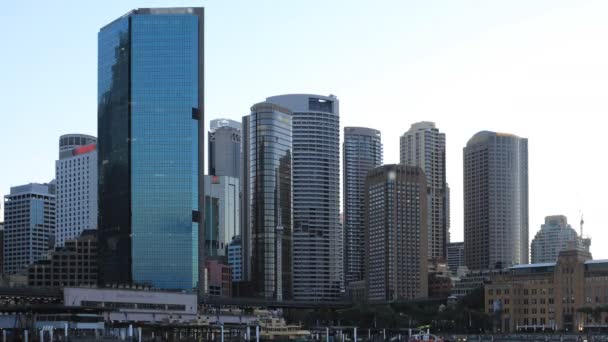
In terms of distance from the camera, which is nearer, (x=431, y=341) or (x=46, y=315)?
(x=46, y=315)

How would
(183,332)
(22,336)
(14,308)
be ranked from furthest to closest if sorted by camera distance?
(183,332)
(14,308)
(22,336)

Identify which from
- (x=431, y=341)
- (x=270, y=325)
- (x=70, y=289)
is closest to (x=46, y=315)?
(x=70, y=289)

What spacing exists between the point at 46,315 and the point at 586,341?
105486 millimetres

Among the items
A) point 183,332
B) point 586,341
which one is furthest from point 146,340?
point 586,341

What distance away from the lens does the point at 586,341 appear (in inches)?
7820

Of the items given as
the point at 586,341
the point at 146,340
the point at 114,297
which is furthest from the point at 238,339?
the point at 586,341

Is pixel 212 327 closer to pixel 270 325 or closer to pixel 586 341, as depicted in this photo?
pixel 270 325

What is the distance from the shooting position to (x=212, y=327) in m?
179

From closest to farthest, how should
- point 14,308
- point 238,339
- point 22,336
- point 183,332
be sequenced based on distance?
point 22,336 → point 14,308 → point 238,339 → point 183,332

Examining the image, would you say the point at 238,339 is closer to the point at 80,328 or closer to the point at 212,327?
the point at 212,327

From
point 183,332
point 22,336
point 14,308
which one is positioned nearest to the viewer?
point 22,336

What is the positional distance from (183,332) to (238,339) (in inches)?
661

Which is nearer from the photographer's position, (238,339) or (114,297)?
(238,339)

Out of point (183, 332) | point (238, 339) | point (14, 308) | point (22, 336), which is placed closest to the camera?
point (22, 336)
